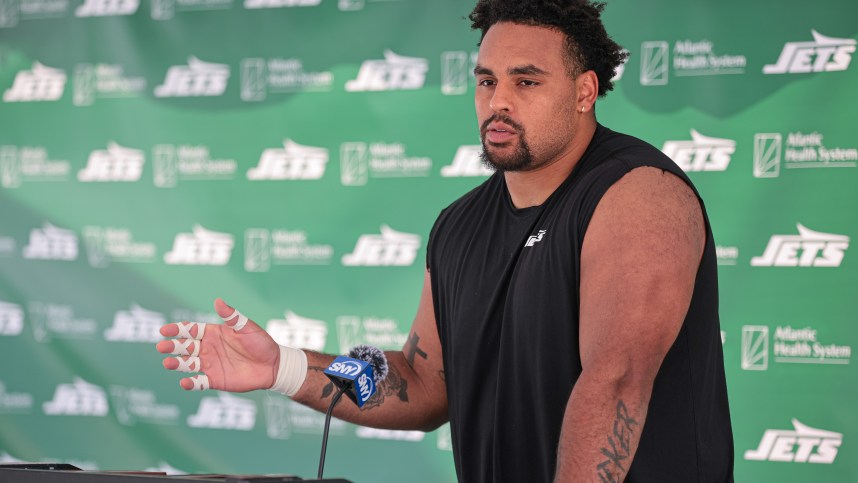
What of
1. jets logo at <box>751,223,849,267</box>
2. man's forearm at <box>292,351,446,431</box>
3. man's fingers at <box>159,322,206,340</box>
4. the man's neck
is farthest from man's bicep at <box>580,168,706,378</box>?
jets logo at <box>751,223,849,267</box>

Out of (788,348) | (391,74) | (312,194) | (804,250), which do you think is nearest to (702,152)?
(804,250)

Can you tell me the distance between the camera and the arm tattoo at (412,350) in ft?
8.59

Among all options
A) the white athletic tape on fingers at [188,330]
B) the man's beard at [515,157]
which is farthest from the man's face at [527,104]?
the white athletic tape on fingers at [188,330]

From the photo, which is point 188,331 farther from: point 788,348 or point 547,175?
point 788,348

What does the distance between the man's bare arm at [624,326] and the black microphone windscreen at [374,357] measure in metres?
0.60

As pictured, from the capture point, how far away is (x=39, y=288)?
515cm

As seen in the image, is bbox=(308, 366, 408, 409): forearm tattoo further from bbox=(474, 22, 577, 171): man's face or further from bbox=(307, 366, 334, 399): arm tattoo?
bbox=(474, 22, 577, 171): man's face

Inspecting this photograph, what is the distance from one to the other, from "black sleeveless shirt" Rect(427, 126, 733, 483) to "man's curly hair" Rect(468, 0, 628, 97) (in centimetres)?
19

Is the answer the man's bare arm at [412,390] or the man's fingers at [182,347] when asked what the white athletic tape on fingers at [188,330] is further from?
the man's bare arm at [412,390]

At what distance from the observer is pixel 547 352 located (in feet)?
6.75

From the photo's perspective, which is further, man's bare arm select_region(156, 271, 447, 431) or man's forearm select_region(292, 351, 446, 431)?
man's forearm select_region(292, 351, 446, 431)

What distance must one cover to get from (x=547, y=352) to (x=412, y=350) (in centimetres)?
65

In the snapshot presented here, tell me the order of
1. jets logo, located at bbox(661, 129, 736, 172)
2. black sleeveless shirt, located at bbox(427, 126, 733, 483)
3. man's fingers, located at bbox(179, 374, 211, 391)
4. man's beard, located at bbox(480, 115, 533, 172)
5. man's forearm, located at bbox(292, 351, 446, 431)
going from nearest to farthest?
black sleeveless shirt, located at bbox(427, 126, 733, 483), man's fingers, located at bbox(179, 374, 211, 391), man's beard, located at bbox(480, 115, 533, 172), man's forearm, located at bbox(292, 351, 446, 431), jets logo, located at bbox(661, 129, 736, 172)

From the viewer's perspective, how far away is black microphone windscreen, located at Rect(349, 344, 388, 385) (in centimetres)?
238
